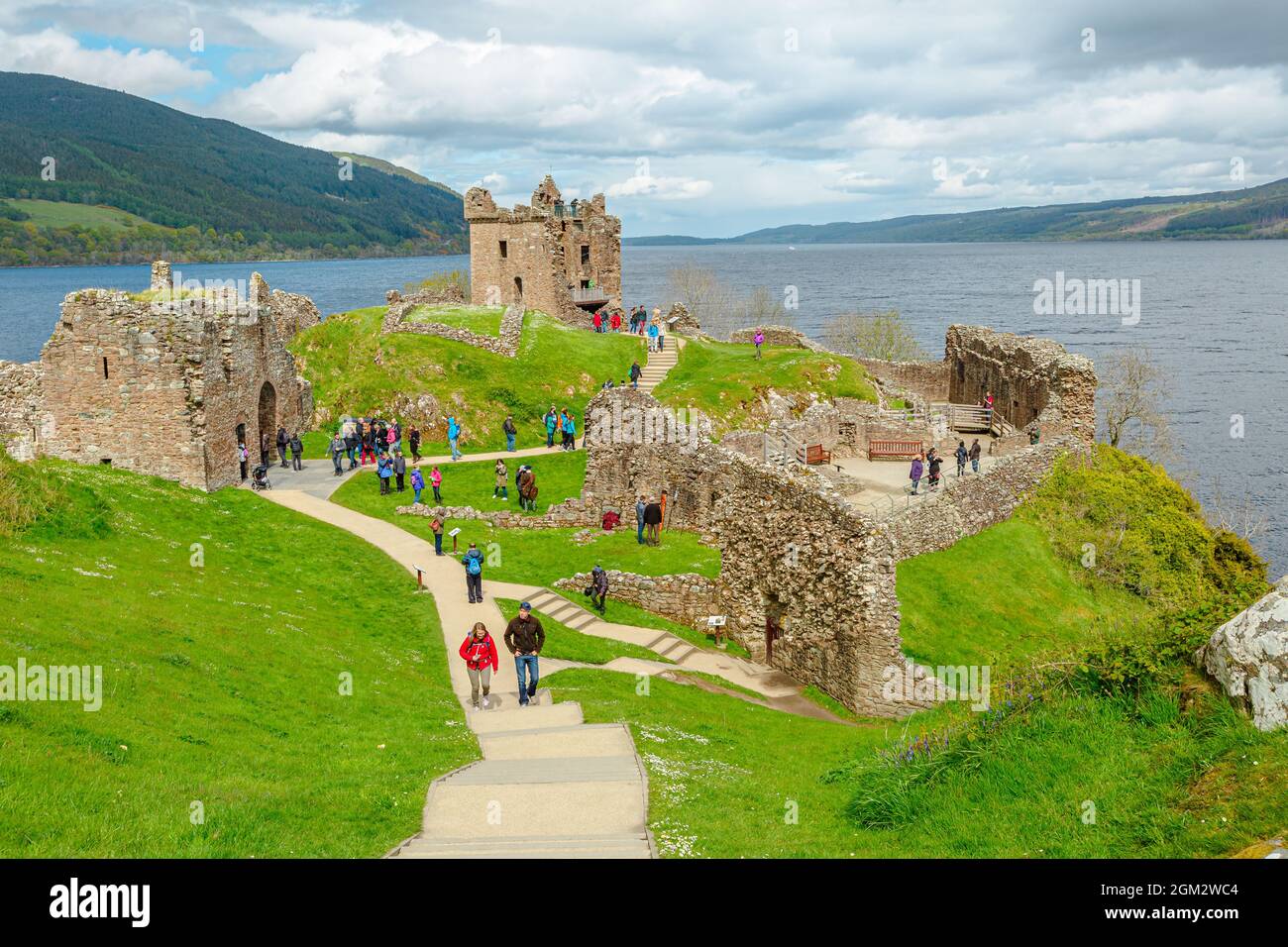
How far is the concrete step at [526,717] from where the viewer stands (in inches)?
705

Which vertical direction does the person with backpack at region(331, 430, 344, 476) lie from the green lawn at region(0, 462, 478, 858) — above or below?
above

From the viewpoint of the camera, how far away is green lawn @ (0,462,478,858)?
10359 millimetres

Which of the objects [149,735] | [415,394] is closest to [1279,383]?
[415,394]

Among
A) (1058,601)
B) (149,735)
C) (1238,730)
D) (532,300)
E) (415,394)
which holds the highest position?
(532,300)

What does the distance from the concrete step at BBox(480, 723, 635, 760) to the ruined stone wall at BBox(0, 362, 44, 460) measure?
26.7 meters

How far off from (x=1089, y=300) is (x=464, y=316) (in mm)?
161798

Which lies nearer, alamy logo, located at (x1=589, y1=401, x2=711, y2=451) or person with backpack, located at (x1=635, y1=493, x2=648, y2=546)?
person with backpack, located at (x1=635, y1=493, x2=648, y2=546)

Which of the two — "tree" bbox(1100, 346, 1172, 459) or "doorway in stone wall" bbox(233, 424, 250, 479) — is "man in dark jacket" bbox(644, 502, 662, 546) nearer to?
"doorway in stone wall" bbox(233, 424, 250, 479)

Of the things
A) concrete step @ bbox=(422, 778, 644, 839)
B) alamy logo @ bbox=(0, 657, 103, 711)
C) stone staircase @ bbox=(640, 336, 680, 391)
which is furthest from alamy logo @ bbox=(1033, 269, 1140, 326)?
alamy logo @ bbox=(0, 657, 103, 711)

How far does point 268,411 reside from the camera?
4031cm
